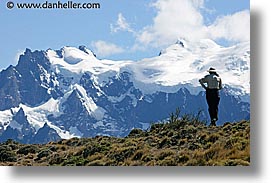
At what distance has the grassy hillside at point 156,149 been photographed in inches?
376

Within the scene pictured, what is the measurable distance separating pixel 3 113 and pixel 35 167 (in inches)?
83.1

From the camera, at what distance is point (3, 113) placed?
11.4 metres

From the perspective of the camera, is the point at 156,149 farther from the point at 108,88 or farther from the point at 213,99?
the point at 108,88

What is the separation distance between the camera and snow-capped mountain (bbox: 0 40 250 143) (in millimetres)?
10633

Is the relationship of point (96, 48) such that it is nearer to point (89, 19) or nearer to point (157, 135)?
point (89, 19)

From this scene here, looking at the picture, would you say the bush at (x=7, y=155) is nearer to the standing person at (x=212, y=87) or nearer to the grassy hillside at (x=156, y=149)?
the grassy hillside at (x=156, y=149)

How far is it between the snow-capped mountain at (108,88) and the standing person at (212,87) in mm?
211

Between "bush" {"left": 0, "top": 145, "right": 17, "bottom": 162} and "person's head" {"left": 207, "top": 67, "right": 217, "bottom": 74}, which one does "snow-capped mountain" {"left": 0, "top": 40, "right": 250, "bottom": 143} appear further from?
"bush" {"left": 0, "top": 145, "right": 17, "bottom": 162}

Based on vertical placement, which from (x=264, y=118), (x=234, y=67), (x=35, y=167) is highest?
(x=234, y=67)

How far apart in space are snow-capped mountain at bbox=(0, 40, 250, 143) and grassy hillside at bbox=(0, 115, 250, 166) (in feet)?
1.07

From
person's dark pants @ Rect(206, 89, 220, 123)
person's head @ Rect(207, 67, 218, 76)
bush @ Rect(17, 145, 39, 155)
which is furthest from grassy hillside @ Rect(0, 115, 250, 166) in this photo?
person's head @ Rect(207, 67, 218, 76)

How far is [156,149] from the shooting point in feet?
33.0
